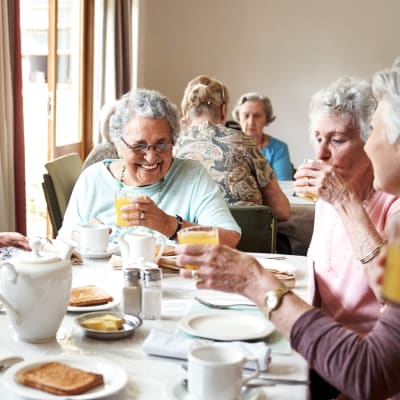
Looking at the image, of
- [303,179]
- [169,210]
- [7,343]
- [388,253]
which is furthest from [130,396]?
[169,210]

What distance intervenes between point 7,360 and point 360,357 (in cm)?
65

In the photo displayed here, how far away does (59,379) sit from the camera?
1.12m

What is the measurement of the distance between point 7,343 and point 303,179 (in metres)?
0.95

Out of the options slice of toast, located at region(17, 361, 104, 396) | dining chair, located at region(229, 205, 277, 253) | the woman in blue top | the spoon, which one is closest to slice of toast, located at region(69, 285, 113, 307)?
the spoon

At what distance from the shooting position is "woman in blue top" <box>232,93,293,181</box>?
4.93 m

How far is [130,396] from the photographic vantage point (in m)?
1.11

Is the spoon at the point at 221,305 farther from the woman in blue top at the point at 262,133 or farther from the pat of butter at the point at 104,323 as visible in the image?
the woman in blue top at the point at 262,133

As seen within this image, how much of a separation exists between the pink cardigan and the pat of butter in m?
0.62

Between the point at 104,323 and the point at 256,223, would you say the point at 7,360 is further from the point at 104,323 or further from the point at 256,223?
the point at 256,223

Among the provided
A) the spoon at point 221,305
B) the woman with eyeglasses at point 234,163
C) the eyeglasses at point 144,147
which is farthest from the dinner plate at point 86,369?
the woman with eyeglasses at point 234,163

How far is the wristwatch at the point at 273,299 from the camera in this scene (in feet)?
4.05

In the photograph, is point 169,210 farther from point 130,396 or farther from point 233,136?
point 130,396

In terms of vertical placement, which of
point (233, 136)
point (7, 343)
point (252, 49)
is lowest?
point (7, 343)

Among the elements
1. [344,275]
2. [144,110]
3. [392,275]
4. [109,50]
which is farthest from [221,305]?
[109,50]
